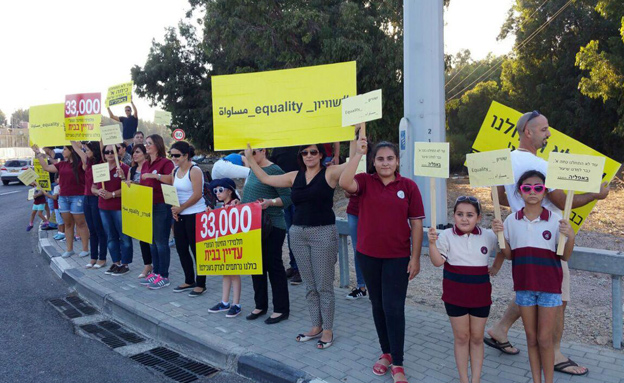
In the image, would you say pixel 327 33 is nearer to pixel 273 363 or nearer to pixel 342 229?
pixel 342 229

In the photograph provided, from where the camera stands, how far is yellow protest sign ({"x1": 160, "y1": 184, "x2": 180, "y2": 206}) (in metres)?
5.85

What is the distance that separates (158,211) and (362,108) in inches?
148

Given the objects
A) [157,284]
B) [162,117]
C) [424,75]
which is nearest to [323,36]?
[162,117]

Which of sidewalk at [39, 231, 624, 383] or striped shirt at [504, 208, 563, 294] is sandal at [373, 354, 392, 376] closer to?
sidewalk at [39, 231, 624, 383]

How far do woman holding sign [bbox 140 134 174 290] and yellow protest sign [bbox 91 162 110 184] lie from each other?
2.42ft

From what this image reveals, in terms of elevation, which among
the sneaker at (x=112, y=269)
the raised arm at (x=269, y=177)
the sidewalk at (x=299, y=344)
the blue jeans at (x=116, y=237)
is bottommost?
the sidewalk at (x=299, y=344)

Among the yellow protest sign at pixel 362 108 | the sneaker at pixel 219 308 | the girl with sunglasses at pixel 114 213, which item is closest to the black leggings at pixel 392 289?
the yellow protest sign at pixel 362 108

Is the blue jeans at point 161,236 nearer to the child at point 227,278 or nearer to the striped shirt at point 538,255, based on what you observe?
Answer: the child at point 227,278

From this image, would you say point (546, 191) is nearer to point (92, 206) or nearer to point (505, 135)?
point (505, 135)

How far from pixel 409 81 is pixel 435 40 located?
0.72m

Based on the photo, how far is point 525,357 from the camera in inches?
162

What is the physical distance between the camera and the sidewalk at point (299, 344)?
3.91m

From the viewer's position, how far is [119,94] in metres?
7.59

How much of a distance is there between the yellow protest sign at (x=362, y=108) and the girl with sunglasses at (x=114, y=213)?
430 cm
